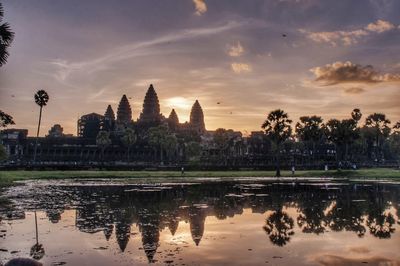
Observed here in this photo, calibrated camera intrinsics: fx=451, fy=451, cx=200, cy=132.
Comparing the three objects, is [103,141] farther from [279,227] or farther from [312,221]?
[279,227]

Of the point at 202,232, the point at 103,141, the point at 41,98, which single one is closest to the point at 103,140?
the point at 103,141

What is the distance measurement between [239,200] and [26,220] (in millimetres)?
16322

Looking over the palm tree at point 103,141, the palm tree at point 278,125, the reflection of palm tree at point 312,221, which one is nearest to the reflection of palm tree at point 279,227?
the reflection of palm tree at point 312,221

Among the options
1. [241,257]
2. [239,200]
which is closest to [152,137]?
[239,200]

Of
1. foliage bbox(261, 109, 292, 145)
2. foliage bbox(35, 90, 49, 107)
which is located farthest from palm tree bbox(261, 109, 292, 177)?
foliage bbox(35, 90, 49, 107)

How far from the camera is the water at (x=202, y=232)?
49.2ft

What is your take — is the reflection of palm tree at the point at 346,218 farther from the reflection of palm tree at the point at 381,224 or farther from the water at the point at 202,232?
the reflection of palm tree at the point at 381,224

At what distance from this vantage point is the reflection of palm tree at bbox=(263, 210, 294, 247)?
725 inches

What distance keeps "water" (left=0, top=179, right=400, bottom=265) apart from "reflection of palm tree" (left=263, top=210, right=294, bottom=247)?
4 cm

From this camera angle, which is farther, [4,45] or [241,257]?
[4,45]

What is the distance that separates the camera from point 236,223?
22828 millimetres

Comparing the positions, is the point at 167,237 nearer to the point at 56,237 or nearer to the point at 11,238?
the point at 56,237

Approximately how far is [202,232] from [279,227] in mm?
4001

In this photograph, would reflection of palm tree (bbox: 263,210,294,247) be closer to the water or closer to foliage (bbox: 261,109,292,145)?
the water
